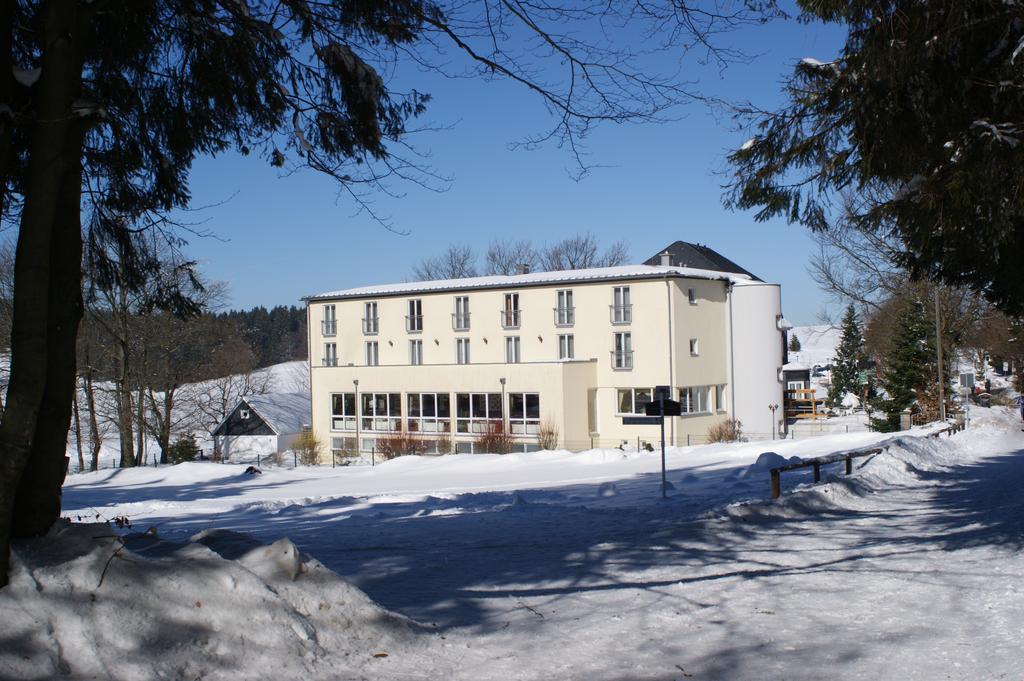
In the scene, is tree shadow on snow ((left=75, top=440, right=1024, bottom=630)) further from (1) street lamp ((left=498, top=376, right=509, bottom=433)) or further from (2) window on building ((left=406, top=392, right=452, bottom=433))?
(2) window on building ((left=406, top=392, right=452, bottom=433))

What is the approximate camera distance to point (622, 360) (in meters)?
47.0

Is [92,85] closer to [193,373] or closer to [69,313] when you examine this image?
[69,313]

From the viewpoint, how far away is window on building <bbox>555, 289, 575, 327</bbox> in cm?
4838

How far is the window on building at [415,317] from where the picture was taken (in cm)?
5306

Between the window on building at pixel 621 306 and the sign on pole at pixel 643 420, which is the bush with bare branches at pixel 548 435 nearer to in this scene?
the window on building at pixel 621 306

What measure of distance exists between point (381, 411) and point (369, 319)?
244 inches

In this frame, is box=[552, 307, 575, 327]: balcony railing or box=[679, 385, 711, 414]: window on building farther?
box=[552, 307, 575, 327]: balcony railing

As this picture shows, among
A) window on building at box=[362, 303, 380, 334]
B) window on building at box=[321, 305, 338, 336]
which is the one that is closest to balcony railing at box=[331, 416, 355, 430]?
window on building at box=[362, 303, 380, 334]

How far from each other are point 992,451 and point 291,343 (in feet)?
394

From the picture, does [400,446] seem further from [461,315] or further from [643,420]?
[643,420]

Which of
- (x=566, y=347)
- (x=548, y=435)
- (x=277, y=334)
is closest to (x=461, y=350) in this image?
(x=566, y=347)

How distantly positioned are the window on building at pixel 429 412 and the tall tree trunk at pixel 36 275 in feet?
139

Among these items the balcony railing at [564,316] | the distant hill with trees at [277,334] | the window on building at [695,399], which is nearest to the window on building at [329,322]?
the balcony railing at [564,316]

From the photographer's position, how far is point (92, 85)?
8.84 meters
